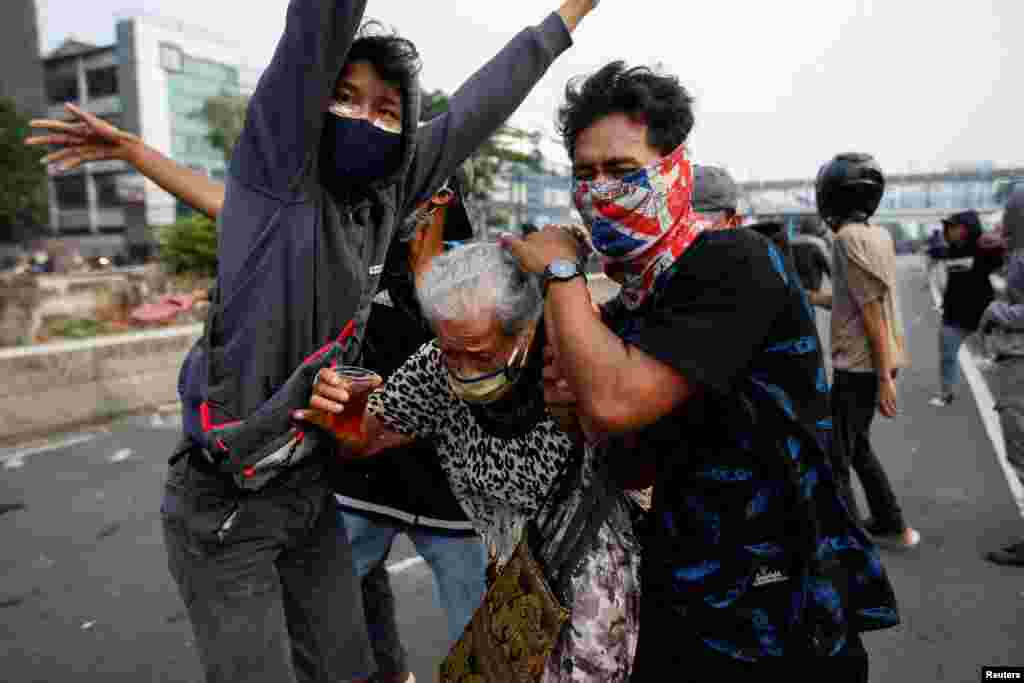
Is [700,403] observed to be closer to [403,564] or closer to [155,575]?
[403,564]

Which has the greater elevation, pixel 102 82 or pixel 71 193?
pixel 102 82

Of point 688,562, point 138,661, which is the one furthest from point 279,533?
point 138,661

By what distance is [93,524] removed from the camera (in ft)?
14.8

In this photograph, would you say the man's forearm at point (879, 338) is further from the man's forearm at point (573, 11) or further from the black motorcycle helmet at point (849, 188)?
the man's forearm at point (573, 11)

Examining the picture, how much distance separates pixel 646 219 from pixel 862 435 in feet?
10.2

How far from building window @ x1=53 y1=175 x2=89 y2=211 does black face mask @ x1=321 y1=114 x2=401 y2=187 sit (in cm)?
6711

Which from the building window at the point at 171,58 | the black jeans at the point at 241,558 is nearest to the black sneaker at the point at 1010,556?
the black jeans at the point at 241,558

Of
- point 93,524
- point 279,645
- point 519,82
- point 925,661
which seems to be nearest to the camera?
point 279,645

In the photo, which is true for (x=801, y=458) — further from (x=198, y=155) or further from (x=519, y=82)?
(x=198, y=155)

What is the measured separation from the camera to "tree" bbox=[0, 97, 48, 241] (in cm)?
3901

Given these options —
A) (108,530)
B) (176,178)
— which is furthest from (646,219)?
(108,530)

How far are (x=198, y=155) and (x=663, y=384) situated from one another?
67208 mm

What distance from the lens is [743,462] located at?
1.36 m

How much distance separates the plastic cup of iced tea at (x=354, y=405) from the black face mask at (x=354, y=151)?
16.4 inches
